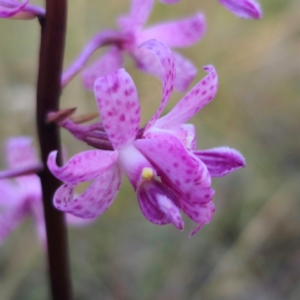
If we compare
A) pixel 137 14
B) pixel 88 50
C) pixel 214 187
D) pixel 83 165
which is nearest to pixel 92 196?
pixel 83 165

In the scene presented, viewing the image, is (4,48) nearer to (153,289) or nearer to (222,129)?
(222,129)

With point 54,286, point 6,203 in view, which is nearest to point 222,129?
point 6,203

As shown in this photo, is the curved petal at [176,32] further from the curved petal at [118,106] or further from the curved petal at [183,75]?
the curved petal at [118,106]

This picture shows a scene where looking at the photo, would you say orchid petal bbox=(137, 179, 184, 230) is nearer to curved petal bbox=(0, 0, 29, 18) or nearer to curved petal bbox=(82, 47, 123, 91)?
curved petal bbox=(0, 0, 29, 18)

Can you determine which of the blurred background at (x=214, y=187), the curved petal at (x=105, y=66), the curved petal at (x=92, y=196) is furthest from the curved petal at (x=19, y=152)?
the blurred background at (x=214, y=187)

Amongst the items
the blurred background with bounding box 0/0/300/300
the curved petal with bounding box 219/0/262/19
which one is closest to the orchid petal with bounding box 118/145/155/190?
the curved petal with bounding box 219/0/262/19

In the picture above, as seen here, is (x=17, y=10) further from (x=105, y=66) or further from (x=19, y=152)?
(x=19, y=152)
